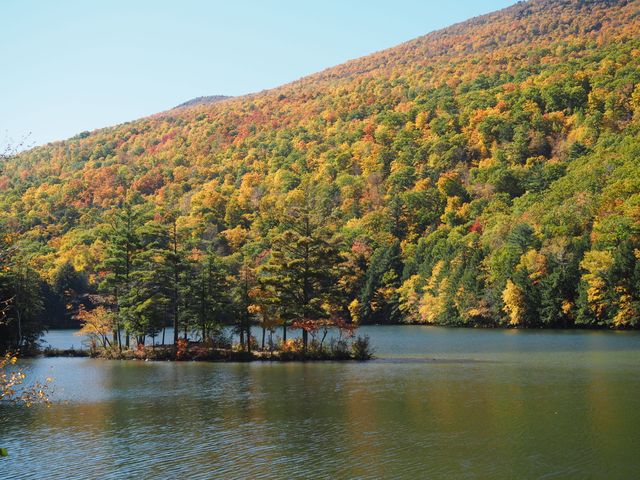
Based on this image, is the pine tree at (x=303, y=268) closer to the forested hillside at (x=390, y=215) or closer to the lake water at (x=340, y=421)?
the forested hillside at (x=390, y=215)

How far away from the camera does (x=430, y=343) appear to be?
71312mm

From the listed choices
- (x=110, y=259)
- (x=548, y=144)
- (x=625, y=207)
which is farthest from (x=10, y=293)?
(x=548, y=144)

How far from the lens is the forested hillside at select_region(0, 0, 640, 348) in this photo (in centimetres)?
6056

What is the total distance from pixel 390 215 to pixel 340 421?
109 meters

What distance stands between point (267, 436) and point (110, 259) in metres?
38.9

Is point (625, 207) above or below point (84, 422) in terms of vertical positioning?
above

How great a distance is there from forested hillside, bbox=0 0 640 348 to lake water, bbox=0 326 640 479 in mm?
10174

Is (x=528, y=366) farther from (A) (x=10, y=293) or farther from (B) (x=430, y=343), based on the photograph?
(A) (x=10, y=293)

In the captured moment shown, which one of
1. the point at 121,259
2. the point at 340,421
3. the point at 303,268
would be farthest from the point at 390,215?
the point at 340,421

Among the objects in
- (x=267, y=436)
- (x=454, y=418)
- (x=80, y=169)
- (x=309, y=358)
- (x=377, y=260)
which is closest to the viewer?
(x=267, y=436)

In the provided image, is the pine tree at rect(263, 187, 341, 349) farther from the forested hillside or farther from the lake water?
the lake water

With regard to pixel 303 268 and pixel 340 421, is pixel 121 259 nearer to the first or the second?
pixel 303 268

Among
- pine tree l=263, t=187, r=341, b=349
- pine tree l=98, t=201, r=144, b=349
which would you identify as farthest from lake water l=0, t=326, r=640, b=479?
pine tree l=98, t=201, r=144, b=349

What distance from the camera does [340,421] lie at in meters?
31.5
